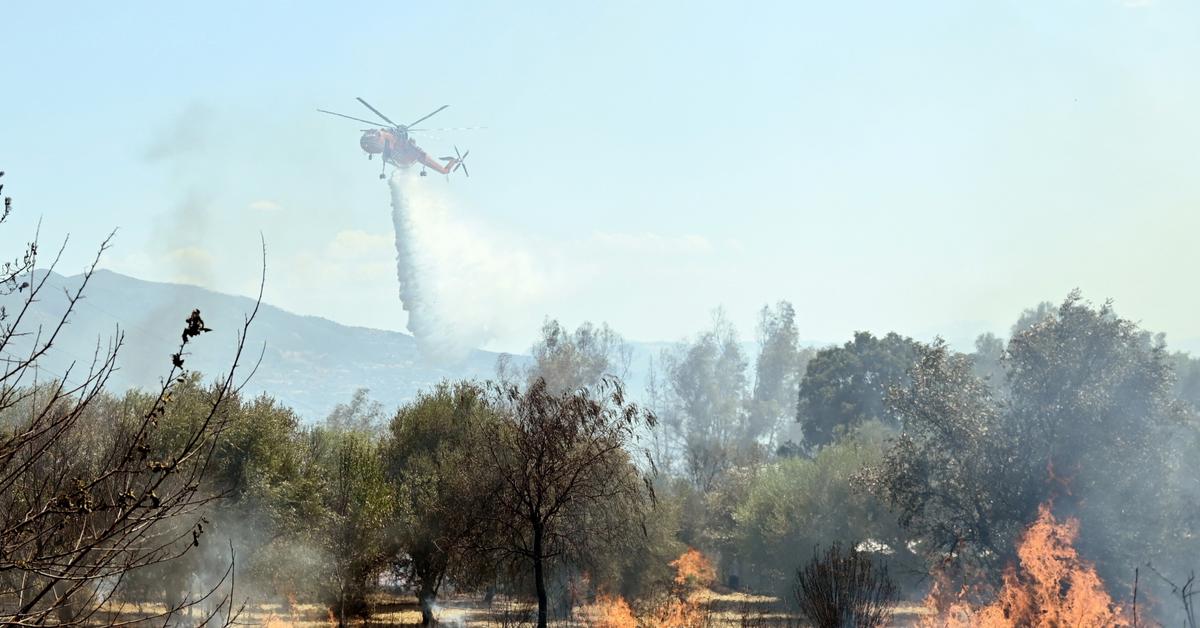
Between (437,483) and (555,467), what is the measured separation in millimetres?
10736

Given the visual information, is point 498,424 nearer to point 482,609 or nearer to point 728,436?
point 482,609

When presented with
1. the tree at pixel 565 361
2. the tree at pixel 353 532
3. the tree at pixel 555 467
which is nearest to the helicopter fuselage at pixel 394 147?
the tree at pixel 565 361

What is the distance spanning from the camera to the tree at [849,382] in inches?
3708

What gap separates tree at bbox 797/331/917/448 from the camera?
94.2 m

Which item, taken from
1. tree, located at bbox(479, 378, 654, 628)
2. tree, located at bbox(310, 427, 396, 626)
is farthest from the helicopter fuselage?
tree, located at bbox(479, 378, 654, 628)

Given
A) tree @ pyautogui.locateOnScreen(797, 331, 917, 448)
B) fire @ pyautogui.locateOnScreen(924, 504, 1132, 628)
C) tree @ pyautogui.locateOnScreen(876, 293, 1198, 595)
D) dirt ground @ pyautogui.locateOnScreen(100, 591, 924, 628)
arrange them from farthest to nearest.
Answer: tree @ pyautogui.locateOnScreen(797, 331, 917, 448), tree @ pyautogui.locateOnScreen(876, 293, 1198, 595), dirt ground @ pyautogui.locateOnScreen(100, 591, 924, 628), fire @ pyautogui.locateOnScreen(924, 504, 1132, 628)

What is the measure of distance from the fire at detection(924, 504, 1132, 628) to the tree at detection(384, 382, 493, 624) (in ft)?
52.1

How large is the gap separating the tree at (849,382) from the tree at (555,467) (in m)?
62.9

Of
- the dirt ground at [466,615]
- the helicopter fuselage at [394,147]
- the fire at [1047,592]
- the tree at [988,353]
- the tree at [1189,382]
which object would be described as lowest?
the dirt ground at [466,615]

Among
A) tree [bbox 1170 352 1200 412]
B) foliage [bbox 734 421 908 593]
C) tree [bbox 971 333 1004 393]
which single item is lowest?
foliage [bbox 734 421 908 593]

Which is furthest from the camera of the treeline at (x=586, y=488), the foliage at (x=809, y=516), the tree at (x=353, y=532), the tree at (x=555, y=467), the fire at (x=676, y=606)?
the foliage at (x=809, y=516)

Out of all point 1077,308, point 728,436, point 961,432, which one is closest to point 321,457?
point 961,432

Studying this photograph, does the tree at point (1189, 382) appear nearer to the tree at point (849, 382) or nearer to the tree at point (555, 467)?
the tree at point (849, 382)

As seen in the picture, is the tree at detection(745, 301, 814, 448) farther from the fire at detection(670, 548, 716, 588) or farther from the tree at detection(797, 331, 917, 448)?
the fire at detection(670, 548, 716, 588)
